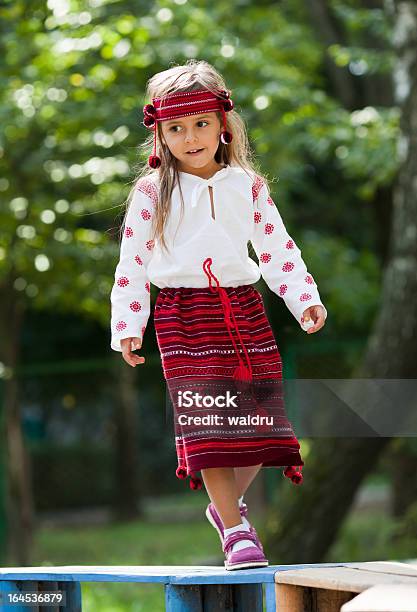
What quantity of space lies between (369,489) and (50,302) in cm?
617

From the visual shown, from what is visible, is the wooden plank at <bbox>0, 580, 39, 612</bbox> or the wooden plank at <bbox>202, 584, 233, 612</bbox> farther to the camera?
the wooden plank at <bbox>0, 580, 39, 612</bbox>

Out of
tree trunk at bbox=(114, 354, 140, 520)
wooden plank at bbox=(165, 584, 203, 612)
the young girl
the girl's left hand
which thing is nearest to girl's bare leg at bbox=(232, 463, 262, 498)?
the young girl

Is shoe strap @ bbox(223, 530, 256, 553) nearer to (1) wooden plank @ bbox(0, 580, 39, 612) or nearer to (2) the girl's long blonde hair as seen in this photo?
(1) wooden plank @ bbox(0, 580, 39, 612)

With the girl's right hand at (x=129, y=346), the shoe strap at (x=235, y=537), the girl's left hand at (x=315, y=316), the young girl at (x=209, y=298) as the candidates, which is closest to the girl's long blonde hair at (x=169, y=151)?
the young girl at (x=209, y=298)

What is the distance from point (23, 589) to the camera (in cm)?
378

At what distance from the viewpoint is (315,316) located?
3732 millimetres

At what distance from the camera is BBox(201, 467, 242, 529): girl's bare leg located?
3615mm

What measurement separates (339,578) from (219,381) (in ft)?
2.54

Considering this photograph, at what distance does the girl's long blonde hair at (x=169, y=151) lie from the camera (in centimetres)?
366

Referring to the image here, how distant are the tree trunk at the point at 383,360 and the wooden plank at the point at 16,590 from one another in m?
4.08

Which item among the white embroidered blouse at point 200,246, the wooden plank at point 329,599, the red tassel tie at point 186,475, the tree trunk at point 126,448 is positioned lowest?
the wooden plank at point 329,599

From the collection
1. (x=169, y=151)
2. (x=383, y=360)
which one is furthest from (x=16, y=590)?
(x=383, y=360)

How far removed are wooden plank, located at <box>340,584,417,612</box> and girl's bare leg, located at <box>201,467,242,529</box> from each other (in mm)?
840

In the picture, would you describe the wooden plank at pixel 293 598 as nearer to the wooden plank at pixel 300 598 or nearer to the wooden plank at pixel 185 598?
the wooden plank at pixel 300 598
